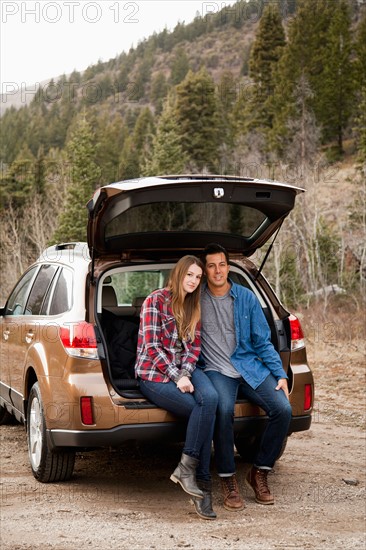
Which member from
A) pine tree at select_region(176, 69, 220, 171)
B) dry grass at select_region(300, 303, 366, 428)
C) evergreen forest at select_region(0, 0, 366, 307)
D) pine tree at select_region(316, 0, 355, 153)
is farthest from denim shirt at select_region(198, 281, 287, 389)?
pine tree at select_region(316, 0, 355, 153)

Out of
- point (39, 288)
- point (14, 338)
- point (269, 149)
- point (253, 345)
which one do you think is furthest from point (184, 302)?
point (269, 149)

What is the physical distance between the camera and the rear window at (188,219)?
5.29 m

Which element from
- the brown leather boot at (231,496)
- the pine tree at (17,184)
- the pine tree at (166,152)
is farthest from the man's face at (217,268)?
the pine tree at (17,184)

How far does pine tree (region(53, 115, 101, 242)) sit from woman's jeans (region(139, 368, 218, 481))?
35.3 metres

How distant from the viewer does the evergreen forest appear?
2864 cm

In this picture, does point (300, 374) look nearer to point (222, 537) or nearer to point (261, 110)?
point (222, 537)

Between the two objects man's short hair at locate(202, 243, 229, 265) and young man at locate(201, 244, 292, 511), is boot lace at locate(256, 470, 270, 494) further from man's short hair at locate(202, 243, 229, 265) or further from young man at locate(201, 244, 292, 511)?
man's short hair at locate(202, 243, 229, 265)

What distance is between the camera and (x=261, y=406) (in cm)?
520

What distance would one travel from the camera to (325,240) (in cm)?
2831

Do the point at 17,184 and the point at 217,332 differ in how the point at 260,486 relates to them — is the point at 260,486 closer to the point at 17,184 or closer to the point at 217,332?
the point at 217,332

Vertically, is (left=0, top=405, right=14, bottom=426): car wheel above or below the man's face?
below

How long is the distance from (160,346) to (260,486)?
1181 mm

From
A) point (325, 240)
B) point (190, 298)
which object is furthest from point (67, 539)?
point (325, 240)

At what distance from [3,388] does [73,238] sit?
3472 centimetres
